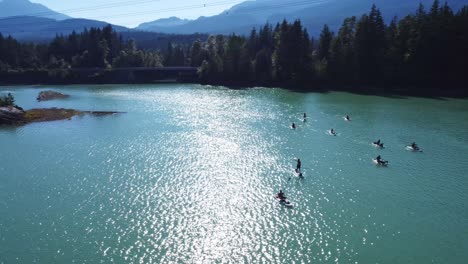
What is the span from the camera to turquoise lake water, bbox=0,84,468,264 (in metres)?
25.8

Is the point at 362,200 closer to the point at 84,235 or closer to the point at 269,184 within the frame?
the point at 269,184

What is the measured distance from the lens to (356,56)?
110 metres

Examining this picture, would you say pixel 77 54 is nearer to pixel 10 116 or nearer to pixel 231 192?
pixel 10 116

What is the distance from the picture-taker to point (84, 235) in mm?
27375

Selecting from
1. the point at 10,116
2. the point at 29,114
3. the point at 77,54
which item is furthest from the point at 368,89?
the point at 77,54

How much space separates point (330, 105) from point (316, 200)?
185 ft

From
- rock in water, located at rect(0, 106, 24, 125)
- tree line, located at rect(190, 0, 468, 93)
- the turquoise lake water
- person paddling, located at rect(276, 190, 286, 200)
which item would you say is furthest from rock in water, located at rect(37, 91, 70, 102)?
person paddling, located at rect(276, 190, 286, 200)

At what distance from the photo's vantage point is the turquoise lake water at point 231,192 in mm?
25781

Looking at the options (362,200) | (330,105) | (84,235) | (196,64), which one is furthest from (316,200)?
(196,64)

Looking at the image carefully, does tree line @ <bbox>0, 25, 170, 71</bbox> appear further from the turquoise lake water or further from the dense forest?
the turquoise lake water

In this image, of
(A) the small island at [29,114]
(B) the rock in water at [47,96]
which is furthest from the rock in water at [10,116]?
(B) the rock in water at [47,96]

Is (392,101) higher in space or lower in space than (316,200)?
higher

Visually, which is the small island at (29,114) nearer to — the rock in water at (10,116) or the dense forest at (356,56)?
the rock in water at (10,116)

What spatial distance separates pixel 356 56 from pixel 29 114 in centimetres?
9178
